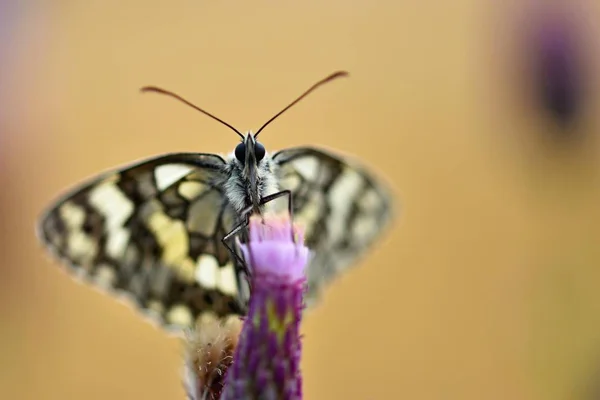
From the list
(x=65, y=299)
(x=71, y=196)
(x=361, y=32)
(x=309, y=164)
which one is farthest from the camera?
(x=361, y=32)

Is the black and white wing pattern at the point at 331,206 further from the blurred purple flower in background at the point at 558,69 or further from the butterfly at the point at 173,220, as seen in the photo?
the blurred purple flower in background at the point at 558,69

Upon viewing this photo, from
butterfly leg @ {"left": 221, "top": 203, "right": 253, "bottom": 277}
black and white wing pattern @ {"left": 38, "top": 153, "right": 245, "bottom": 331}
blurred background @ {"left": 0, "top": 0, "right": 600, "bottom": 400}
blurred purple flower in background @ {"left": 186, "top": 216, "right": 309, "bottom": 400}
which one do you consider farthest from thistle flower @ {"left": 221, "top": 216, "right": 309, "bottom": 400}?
blurred background @ {"left": 0, "top": 0, "right": 600, "bottom": 400}

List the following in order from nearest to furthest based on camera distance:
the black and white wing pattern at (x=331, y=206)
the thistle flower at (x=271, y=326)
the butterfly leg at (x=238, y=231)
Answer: the thistle flower at (x=271, y=326)
the butterfly leg at (x=238, y=231)
the black and white wing pattern at (x=331, y=206)

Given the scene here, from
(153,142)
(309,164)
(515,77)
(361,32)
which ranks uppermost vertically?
A: (361,32)

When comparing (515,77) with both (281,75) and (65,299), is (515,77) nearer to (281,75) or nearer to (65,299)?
(281,75)

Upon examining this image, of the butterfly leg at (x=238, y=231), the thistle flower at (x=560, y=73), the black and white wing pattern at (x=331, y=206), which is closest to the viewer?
the butterfly leg at (x=238, y=231)

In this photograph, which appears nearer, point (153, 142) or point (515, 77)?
point (153, 142)

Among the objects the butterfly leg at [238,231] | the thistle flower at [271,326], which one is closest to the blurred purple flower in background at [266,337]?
the thistle flower at [271,326]

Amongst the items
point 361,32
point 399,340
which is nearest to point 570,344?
point 399,340
